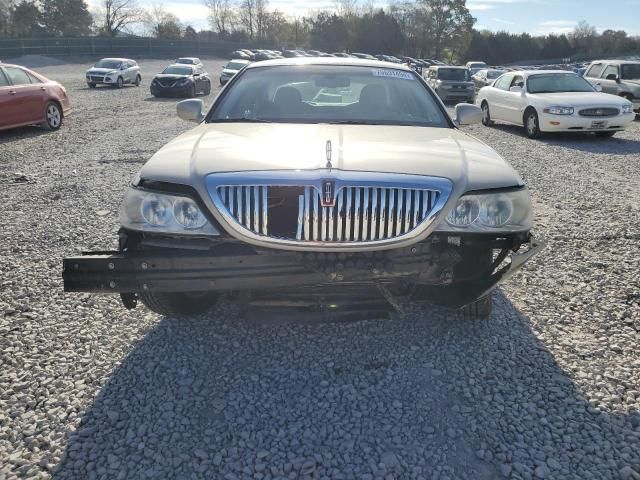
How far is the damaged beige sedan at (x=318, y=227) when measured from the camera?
262 centimetres

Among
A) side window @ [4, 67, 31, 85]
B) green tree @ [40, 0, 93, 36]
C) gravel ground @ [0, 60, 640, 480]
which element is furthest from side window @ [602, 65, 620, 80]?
green tree @ [40, 0, 93, 36]

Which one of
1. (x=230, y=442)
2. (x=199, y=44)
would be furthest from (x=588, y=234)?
(x=199, y=44)

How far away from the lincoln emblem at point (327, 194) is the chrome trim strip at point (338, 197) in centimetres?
2

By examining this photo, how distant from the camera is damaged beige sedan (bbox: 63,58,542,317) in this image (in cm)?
262

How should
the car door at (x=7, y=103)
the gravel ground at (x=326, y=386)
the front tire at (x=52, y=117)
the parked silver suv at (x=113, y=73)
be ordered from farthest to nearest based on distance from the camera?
1. the parked silver suv at (x=113, y=73)
2. the front tire at (x=52, y=117)
3. the car door at (x=7, y=103)
4. the gravel ground at (x=326, y=386)

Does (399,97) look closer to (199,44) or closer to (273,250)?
(273,250)

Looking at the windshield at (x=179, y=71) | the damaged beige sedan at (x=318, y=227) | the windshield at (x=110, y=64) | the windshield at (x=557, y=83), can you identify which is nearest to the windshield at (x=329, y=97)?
the damaged beige sedan at (x=318, y=227)

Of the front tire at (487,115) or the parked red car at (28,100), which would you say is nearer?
the parked red car at (28,100)

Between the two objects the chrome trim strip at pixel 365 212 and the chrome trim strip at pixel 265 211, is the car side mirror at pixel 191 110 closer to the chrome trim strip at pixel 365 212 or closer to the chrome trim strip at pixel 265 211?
the chrome trim strip at pixel 265 211

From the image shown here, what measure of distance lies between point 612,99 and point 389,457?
11.8m

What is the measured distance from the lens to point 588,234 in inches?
216

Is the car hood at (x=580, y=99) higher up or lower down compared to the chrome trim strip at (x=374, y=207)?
higher up

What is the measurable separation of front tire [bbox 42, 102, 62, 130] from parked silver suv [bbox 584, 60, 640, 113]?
14.7 metres

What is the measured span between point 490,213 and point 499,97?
12.4 m
